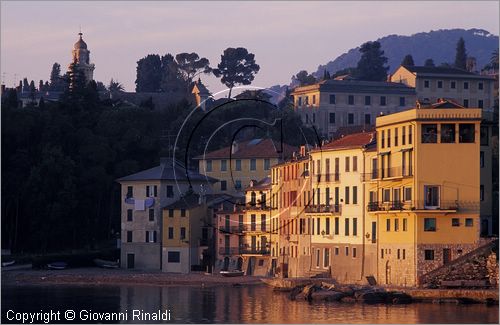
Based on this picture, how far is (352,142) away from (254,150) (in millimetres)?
28333

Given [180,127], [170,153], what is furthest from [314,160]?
[180,127]

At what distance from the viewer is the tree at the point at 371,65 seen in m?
184

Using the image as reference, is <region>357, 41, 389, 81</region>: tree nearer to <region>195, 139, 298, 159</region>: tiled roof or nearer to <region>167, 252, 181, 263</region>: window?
<region>195, 139, 298, 159</region>: tiled roof

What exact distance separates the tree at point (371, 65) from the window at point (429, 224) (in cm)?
10790

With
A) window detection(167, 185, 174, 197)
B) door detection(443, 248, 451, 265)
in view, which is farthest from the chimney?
door detection(443, 248, 451, 265)

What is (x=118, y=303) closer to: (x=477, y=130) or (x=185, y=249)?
(x=477, y=130)

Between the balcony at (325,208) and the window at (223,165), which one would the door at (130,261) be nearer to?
the window at (223,165)

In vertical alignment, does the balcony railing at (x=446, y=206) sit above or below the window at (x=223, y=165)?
below

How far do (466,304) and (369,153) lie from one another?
15.2 metres

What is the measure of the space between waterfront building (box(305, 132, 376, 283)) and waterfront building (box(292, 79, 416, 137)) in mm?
49130

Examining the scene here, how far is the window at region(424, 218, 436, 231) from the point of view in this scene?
74.9 meters

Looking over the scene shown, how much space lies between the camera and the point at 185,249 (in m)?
101

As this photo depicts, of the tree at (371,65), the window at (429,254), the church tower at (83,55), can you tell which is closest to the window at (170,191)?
the window at (429,254)

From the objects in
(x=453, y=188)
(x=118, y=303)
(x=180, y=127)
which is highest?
(x=180, y=127)
